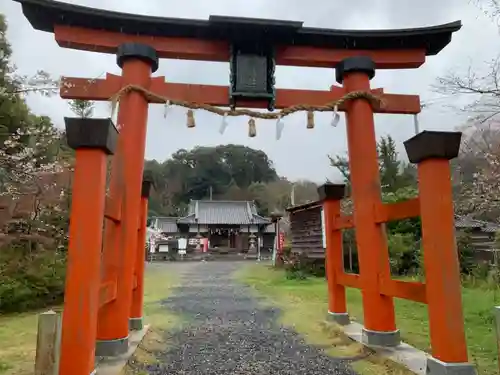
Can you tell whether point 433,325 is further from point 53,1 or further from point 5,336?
point 5,336

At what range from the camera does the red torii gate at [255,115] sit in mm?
3389

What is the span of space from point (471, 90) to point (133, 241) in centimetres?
535

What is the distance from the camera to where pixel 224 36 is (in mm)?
4910

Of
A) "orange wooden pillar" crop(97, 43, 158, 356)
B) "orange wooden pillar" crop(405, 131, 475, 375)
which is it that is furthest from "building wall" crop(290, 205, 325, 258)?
"orange wooden pillar" crop(405, 131, 475, 375)

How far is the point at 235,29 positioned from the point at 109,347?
3.97 metres

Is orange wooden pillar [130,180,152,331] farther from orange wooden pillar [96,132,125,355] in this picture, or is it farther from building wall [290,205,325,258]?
building wall [290,205,325,258]

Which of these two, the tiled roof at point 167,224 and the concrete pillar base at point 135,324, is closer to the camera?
the concrete pillar base at point 135,324

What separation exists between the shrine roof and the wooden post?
11.8 feet

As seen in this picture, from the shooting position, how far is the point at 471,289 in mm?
9906

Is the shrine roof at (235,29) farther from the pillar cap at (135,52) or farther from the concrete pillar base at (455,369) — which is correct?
the concrete pillar base at (455,369)

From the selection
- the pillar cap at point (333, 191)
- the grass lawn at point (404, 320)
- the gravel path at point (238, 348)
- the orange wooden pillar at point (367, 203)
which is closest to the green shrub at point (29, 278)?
the gravel path at point (238, 348)

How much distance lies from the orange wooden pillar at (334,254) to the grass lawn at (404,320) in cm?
32

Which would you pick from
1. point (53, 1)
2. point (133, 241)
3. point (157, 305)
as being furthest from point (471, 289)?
point (53, 1)

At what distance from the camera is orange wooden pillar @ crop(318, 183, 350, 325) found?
233 inches
